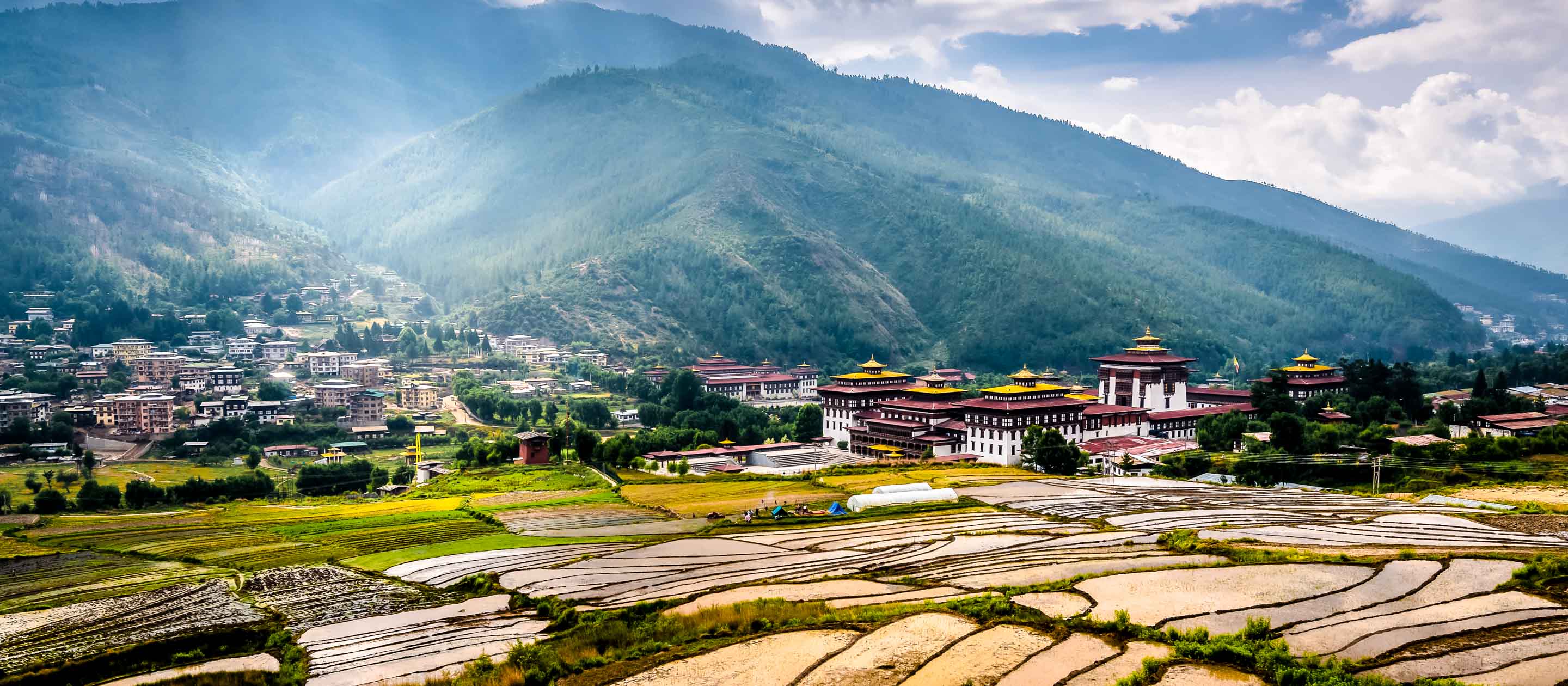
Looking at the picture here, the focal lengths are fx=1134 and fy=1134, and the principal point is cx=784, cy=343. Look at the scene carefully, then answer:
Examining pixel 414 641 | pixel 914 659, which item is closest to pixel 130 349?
pixel 414 641

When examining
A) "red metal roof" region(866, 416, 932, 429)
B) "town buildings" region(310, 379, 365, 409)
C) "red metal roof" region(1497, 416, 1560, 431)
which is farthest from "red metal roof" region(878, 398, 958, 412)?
"town buildings" region(310, 379, 365, 409)

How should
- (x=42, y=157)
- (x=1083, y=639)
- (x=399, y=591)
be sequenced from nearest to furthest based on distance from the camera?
(x=1083, y=639) < (x=399, y=591) < (x=42, y=157)

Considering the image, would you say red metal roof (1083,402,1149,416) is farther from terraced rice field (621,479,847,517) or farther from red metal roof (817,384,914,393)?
terraced rice field (621,479,847,517)

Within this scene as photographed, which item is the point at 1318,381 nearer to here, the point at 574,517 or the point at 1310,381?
the point at 1310,381

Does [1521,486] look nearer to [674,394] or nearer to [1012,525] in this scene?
[1012,525]

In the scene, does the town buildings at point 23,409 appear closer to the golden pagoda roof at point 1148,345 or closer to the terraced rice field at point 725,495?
the terraced rice field at point 725,495

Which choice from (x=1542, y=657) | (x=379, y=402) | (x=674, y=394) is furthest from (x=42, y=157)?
(x=1542, y=657)
